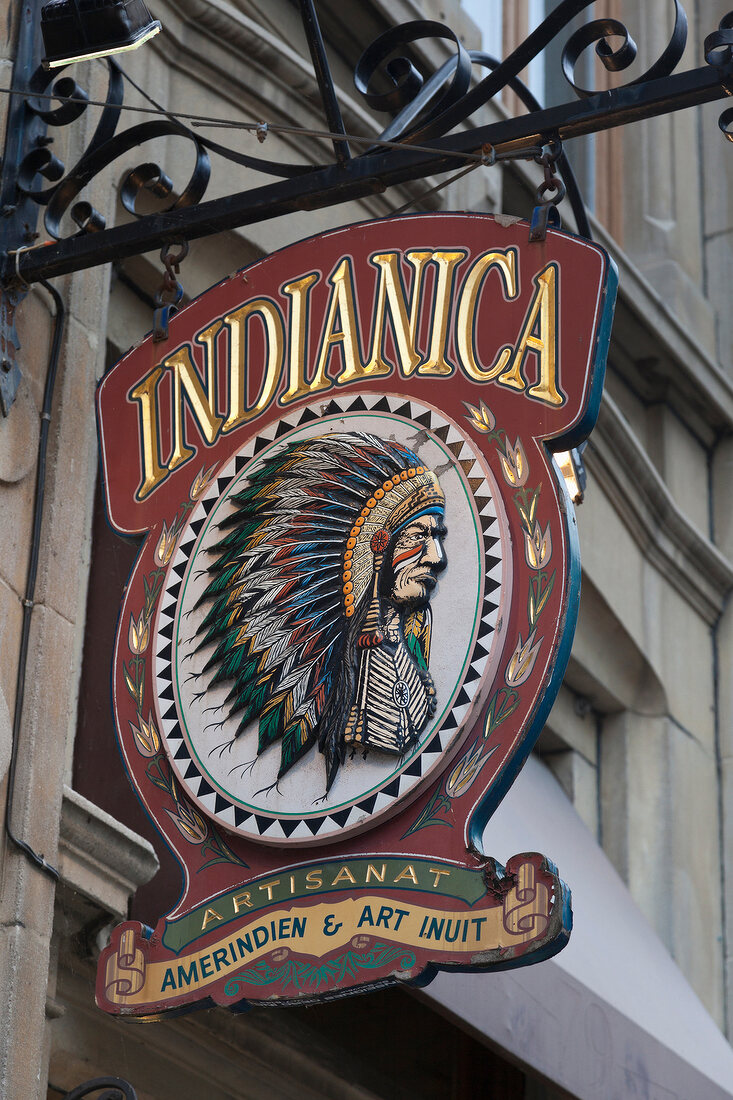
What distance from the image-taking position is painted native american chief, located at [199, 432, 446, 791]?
464 centimetres

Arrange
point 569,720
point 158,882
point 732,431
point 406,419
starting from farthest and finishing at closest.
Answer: point 732,431
point 569,720
point 158,882
point 406,419

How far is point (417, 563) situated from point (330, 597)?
325mm

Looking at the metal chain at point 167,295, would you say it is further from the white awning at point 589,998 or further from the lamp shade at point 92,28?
the white awning at point 589,998

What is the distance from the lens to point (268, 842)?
4609mm

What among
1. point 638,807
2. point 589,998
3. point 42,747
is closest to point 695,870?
point 638,807

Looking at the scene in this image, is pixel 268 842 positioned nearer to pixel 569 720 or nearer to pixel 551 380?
pixel 551 380

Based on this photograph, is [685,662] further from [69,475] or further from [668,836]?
[69,475]

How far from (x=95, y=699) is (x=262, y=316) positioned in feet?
5.57

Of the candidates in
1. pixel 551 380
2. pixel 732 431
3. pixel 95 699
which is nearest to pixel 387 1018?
pixel 95 699

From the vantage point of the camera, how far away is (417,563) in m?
4.71

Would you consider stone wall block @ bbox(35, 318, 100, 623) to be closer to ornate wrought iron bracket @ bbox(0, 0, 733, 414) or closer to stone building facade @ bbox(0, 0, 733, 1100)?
stone building facade @ bbox(0, 0, 733, 1100)

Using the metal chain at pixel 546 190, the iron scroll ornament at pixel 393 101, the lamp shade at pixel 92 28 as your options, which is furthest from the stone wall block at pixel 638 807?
the lamp shade at pixel 92 28

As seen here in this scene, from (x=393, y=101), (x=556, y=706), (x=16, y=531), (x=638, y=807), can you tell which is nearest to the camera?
→ (x=393, y=101)

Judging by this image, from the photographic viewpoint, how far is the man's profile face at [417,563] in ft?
15.4
